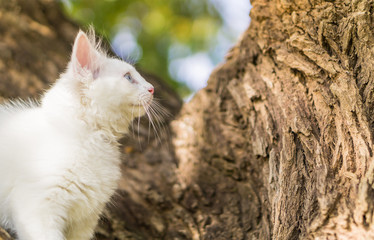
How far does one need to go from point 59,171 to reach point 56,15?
2.79 meters

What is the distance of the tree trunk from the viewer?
2.00 m

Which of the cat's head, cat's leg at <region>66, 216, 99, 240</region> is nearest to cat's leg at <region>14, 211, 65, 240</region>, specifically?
cat's leg at <region>66, 216, 99, 240</region>

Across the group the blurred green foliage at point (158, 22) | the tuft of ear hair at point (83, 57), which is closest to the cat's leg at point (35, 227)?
the tuft of ear hair at point (83, 57)

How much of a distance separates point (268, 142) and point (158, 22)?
3026 millimetres

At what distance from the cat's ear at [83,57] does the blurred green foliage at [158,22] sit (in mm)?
2608

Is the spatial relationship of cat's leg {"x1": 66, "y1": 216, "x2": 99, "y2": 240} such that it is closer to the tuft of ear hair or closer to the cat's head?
the cat's head

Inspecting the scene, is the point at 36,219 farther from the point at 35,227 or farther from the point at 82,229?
the point at 82,229

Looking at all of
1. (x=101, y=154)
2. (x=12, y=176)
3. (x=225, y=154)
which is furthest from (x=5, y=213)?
(x=225, y=154)

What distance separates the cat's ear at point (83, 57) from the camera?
2.35 metres

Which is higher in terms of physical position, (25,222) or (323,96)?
(323,96)

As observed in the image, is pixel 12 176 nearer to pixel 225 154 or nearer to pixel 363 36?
pixel 225 154

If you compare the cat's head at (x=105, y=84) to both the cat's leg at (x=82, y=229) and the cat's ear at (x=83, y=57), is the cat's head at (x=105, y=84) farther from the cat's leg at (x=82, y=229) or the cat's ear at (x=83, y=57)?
the cat's leg at (x=82, y=229)

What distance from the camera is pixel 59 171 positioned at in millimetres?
2145

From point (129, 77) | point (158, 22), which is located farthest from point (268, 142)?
point (158, 22)
